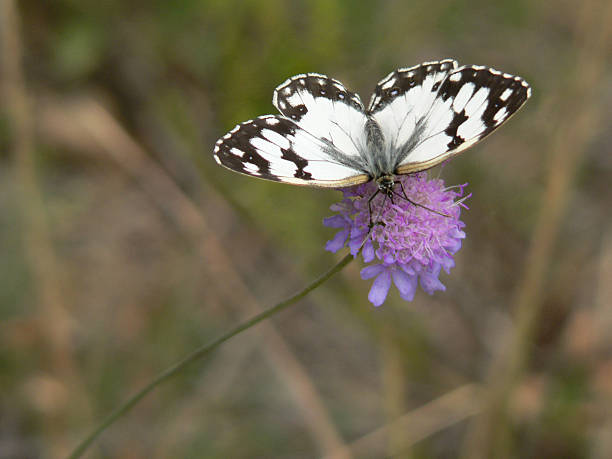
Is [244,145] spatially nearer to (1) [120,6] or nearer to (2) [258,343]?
(2) [258,343]

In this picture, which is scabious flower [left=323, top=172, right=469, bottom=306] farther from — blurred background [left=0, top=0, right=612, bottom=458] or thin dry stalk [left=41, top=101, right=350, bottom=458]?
thin dry stalk [left=41, top=101, right=350, bottom=458]

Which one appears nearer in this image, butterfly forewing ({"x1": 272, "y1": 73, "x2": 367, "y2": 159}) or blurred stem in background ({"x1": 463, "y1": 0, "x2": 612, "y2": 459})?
butterfly forewing ({"x1": 272, "y1": 73, "x2": 367, "y2": 159})

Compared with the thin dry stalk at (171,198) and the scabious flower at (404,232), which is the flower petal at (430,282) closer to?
the scabious flower at (404,232)

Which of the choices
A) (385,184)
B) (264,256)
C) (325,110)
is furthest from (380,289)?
(264,256)

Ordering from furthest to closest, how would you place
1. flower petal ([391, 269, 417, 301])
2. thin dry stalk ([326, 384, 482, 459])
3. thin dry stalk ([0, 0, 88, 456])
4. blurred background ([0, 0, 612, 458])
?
1. blurred background ([0, 0, 612, 458])
2. thin dry stalk ([326, 384, 482, 459])
3. thin dry stalk ([0, 0, 88, 456])
4. flower petal ([391, 269, 417, 301])

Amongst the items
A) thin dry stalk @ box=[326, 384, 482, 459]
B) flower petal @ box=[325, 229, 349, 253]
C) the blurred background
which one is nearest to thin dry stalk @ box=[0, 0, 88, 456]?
the blurred background

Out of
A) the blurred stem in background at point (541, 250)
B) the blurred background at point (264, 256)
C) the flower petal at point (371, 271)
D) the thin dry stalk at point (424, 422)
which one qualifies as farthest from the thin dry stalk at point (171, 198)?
the flower petal at point (371, 271)

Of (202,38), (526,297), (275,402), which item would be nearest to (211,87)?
(202,38)
